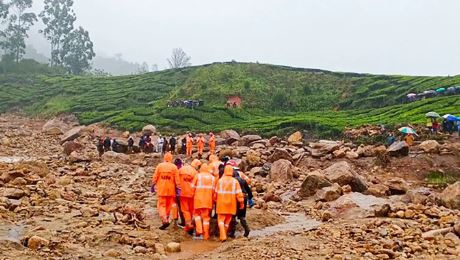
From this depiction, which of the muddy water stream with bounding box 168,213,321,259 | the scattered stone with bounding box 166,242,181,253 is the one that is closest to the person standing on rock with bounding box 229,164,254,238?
the muddy water stream with bounding box 168,213,321,259

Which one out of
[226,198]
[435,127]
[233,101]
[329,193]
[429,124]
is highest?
[233,101]

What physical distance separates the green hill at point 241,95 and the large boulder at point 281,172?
12.7 metres

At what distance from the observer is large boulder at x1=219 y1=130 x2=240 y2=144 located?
102ft

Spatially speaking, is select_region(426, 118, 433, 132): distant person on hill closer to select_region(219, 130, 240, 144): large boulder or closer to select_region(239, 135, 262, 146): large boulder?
select_region(239, 135, 262, 146): large boulder

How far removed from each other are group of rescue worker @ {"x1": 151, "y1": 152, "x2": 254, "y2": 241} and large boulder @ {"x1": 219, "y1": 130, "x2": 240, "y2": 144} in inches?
781

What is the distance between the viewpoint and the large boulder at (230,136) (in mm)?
31188

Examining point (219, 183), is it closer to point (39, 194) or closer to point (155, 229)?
point (155, 229)

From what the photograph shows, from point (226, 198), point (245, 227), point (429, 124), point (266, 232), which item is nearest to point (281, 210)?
point (266, 232)

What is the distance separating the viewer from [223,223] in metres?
10.2

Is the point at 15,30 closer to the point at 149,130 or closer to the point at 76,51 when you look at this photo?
the point at 76,51

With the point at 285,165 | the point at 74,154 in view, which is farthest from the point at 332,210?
the point at 74,154

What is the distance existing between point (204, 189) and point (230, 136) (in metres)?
22.2

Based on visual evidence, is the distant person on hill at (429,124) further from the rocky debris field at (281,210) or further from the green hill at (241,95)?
the rocky debris field at (281,210)

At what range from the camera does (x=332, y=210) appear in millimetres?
13102
